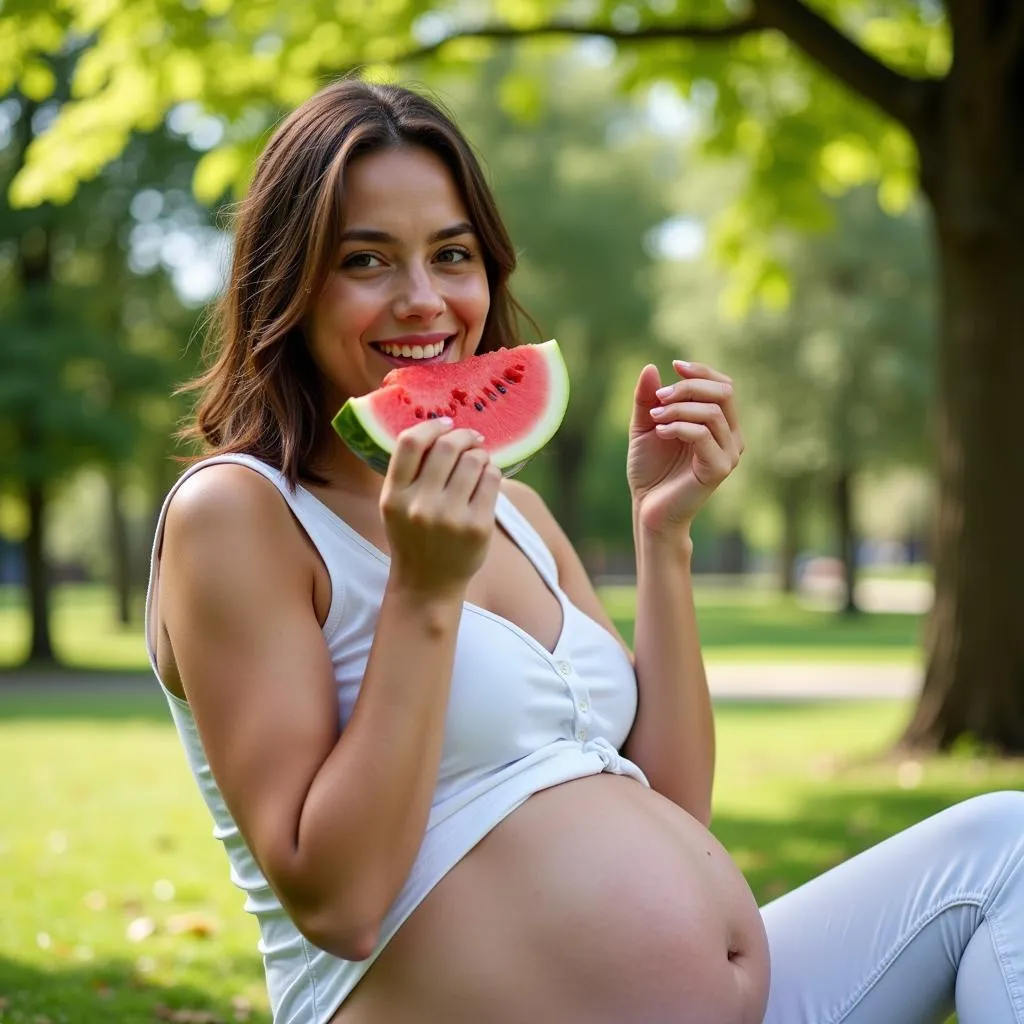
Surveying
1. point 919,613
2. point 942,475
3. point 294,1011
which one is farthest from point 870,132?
point 919,613

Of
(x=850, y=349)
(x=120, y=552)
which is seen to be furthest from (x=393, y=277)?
(x=850, y=349)

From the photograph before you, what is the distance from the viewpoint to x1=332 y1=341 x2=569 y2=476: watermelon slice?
2098mm

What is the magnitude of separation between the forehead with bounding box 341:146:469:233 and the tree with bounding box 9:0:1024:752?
6096 millimetres

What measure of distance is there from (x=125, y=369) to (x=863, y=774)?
45.2 ft

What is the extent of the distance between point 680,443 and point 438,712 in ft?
3.04

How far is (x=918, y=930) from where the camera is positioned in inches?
89.4

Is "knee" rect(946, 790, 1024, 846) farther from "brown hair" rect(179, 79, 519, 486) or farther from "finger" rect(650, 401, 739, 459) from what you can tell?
"brown hair" rect(179, 79, 519, 486)

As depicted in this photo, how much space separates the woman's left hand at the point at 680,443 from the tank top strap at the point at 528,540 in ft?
0.64

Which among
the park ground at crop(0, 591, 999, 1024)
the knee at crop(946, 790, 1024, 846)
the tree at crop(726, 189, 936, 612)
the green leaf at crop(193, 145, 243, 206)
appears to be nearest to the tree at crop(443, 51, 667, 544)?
the tree at crop(726, 189, 936, 612)

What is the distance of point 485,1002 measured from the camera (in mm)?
1990

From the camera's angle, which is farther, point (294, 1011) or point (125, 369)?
point (125, 369)

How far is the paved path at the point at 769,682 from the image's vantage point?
14859mm

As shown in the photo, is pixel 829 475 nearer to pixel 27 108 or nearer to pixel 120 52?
pixel 27 108

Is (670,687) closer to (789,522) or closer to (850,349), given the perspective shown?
(850,349)
